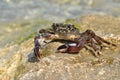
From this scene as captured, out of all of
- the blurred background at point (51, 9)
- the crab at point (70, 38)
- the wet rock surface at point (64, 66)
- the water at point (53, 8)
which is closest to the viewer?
Answer: the wet rock surface at point (64, 66)

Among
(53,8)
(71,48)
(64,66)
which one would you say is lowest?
(53,8)

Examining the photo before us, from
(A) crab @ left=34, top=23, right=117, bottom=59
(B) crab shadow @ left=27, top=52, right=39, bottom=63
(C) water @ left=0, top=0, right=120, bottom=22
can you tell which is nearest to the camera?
(B) crab shadow @ left=27, top=52, right=39, bottom=63

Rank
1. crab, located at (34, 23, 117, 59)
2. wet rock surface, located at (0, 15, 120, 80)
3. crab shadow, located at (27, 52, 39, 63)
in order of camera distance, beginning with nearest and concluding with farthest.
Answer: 1. wet rock surface, located at (0, 15, 120, 80)
2. crab shadow, located at (27, 52, 39, 63)
3. crab, located at (34, 23, 117, 59)

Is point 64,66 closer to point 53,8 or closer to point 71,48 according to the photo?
point 71,48

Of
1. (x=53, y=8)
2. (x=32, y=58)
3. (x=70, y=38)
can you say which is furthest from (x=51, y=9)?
(x=32, y=58)

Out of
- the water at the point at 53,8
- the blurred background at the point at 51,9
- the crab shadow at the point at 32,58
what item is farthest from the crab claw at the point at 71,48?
the water at the point at 53,8

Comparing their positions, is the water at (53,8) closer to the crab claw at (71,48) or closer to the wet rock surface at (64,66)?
the wet rock surface at (64,66)

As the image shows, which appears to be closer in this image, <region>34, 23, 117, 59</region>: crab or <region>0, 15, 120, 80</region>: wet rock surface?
<region>0, 15, 120, 80</region>: wet rock surface

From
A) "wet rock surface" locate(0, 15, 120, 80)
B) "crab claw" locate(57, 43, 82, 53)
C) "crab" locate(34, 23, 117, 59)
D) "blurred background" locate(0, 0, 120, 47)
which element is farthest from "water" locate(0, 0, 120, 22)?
"crab claw" locate(57, 43, 82, 53)

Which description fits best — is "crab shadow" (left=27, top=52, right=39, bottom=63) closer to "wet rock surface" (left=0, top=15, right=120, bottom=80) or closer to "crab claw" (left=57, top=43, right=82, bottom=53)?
"wet rock surface" (left=0, top=15, right=120, bottom=80)

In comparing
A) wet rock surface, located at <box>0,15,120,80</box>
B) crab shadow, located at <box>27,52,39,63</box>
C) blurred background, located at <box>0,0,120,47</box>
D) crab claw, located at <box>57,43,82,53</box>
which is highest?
crab claw, located at <box>57,43,82,53</box>
